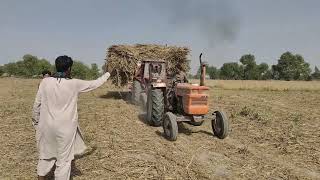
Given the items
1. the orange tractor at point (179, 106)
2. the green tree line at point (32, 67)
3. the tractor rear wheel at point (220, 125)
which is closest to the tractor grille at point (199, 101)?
the orange tractor at point (179, 106)

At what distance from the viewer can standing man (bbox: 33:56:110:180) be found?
5293mm

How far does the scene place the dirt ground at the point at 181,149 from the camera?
726 cm

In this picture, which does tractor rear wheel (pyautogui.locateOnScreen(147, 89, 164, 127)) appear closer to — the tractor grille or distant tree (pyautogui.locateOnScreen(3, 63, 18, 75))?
the tractor grille

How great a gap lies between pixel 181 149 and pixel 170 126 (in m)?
0.93

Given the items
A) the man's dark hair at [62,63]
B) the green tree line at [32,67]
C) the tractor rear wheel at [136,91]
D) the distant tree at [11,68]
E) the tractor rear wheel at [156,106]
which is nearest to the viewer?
the man's dark hair at [62,63]

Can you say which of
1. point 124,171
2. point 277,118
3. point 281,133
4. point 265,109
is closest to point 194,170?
point 124,171

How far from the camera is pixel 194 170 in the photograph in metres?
7.39

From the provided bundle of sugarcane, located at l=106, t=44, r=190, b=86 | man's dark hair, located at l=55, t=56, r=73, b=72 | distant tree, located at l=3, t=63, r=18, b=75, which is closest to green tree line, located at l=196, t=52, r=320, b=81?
distant tree, located at l=3, t=63, r=18, b=75

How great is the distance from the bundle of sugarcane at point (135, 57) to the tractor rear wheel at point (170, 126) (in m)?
7.39

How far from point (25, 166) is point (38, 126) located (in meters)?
2.30

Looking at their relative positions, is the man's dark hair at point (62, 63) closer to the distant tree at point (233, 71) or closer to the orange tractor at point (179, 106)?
the orange tractor at point (179, 106)

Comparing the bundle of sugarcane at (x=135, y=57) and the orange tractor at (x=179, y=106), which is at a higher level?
the bundle of sugarcane at (x=135, y=57)

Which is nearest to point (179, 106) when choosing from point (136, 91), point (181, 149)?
point (181, 149)

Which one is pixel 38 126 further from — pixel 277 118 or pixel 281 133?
pixel 277 118
